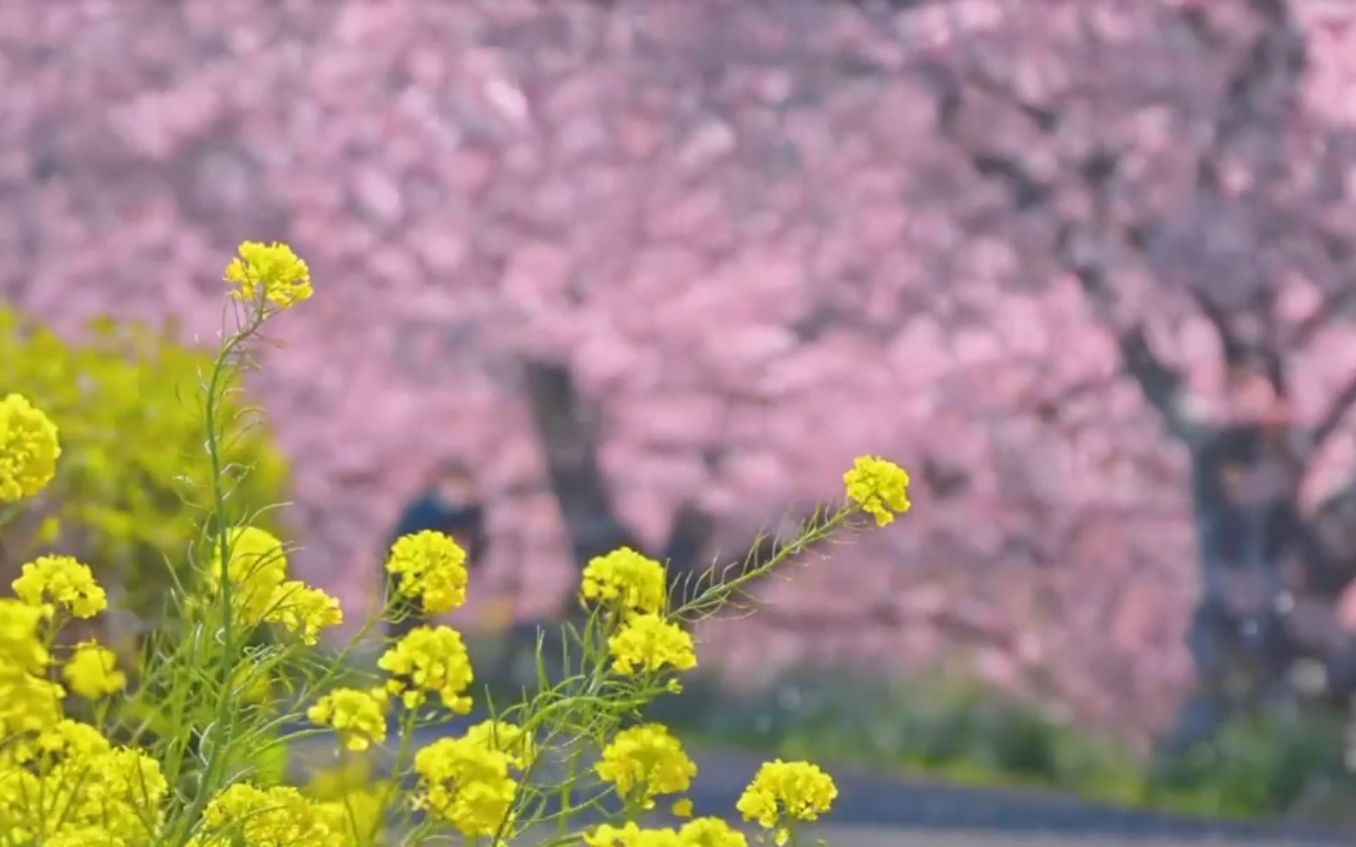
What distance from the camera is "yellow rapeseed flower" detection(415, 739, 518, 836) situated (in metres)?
1.77

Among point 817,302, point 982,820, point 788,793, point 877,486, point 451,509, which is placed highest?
point 817,302

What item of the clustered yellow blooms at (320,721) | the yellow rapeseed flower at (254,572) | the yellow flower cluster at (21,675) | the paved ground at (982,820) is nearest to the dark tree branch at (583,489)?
the paved ground at (982,820)

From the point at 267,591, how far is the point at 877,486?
661mm

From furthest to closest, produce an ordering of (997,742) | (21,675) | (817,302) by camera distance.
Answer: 1. (817,302)
2. (997,742)
3. (21,675)

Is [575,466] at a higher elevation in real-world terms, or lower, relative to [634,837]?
higher

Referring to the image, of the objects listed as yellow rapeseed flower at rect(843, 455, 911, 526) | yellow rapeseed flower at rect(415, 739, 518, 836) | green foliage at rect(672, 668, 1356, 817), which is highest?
green foliage at rect(672, 668, 1356, 817)

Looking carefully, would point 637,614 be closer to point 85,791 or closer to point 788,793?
point 788,793

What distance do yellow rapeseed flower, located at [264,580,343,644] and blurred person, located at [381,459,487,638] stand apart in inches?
238

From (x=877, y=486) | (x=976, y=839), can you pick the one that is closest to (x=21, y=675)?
(x=877, y=486)

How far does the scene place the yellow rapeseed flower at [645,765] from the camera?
2041 mm

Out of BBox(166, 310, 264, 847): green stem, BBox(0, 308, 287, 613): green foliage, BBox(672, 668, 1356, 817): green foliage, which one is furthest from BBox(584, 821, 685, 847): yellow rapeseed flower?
BBox(672, 668, 1356, 817): green foliage

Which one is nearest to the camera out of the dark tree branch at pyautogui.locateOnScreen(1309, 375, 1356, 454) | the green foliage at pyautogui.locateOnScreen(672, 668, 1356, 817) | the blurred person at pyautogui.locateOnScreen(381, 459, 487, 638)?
the green foliage at pyautogui.locateOnScreen(672, 668, 1356, 817)

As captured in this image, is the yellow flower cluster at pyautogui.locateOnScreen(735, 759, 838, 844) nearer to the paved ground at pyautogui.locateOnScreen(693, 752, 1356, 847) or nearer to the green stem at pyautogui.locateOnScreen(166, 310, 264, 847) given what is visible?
the green stem at pyautogui.locateOnScreen(166, 310, 264, 847)

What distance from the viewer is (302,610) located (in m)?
2.11
